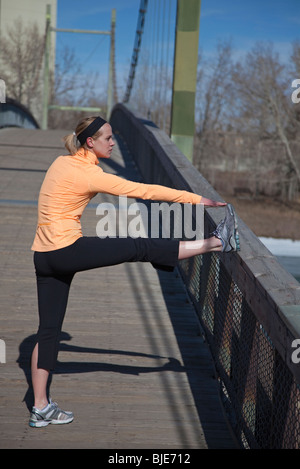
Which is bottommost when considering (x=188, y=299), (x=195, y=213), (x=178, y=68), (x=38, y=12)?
(x=188, y=299)

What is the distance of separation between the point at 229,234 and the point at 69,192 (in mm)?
860

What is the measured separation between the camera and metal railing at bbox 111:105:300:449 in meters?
2.64

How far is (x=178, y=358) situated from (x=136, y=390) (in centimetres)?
60

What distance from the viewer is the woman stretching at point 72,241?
122 inches

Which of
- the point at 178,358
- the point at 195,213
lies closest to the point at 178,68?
the point at 195,213

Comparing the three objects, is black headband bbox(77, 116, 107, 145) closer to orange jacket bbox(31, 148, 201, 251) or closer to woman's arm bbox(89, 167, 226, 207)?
orange jacket bbox(31, 148, 201, 251)

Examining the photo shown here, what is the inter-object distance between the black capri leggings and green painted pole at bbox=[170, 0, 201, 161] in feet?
18.8

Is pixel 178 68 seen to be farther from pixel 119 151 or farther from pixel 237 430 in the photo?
pixel 119 151

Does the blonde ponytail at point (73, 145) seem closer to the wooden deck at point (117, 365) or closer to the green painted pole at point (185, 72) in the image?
the wooden deck at point (117, 365)

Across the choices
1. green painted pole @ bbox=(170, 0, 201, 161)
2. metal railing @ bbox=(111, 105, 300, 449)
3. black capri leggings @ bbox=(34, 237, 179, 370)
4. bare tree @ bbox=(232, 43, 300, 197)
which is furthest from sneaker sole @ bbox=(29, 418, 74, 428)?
bare tree @ bbox=(232, 43, 300, 197)

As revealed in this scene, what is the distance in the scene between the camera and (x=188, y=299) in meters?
5.74

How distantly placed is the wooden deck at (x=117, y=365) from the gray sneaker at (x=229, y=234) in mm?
915


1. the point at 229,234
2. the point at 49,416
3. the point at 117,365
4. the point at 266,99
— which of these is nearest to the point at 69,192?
the point at 229,234

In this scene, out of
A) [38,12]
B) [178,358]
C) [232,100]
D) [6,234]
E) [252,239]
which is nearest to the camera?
[252,239]
